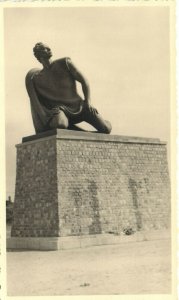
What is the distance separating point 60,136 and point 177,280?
6766 mm

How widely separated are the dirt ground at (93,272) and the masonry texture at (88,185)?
81.6 inches

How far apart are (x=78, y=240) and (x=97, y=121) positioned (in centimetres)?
400

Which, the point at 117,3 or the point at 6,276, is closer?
the point at 6,276

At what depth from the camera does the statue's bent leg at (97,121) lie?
18.4 metres

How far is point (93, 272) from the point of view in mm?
12141

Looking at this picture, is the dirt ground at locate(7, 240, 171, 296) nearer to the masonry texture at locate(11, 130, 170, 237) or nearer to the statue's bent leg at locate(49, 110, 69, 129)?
the masonry texture at locate(11, 130, 170, 237)

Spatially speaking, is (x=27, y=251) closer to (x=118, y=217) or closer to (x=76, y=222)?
(x=76, y=222)

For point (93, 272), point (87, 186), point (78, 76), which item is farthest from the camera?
point (78, 76)

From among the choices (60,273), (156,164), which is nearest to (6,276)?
(60,273)

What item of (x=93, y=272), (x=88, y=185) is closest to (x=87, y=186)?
(x=88, y=185)

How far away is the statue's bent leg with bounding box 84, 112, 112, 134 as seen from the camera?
60.4ft

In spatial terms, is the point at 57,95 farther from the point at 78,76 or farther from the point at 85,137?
the point at 85,137

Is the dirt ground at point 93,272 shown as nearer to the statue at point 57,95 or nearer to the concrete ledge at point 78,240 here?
the concrete ledge at point 78,240

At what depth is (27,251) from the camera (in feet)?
53.4
